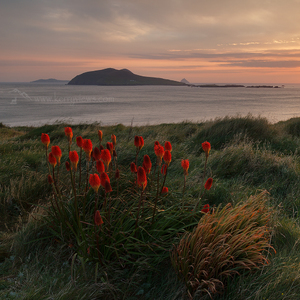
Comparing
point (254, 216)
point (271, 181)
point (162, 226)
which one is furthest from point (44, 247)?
point (271, 181)

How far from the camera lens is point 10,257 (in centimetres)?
307

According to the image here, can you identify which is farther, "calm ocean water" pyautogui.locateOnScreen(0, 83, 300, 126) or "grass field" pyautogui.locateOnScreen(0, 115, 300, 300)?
"calm ocean water" pyautogui.locateOnScreen(0, 83, 300, 126)

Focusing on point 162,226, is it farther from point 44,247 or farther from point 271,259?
point 44,247

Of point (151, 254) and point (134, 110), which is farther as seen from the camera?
point (134, 110)

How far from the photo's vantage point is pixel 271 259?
2.62 meters

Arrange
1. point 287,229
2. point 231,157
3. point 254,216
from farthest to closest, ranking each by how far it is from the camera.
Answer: point 231,157
point 287,229
point 254,216

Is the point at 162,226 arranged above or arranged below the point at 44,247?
above

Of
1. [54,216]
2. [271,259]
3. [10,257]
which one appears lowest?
[10,257]

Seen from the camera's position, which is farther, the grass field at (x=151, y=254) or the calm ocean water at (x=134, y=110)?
the calm ocean water at (x=134, y=110)

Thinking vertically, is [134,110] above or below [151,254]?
above

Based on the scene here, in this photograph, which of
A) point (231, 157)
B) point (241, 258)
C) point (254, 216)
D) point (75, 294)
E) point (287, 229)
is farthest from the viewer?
point (231, 157)

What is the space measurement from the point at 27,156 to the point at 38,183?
2140mm

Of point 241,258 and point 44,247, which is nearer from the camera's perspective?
point 241,258

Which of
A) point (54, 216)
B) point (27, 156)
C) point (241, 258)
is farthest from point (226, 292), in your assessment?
point (27, 156)
